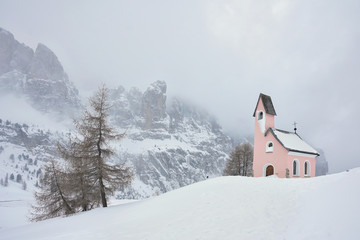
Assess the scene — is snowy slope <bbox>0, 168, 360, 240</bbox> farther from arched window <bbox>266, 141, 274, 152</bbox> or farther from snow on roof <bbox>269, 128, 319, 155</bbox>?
arched window <bbox>266, 141, 274, 152</bbox>

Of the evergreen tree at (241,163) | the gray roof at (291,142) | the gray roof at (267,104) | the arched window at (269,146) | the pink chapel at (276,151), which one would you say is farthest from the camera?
the evergreen tree at (241,163)

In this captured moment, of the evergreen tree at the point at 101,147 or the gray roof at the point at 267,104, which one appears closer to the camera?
the evergreen tree at the point at 101,147

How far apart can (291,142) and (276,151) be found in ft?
8.40

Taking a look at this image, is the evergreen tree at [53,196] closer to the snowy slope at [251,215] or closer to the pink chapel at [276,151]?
the snowy slope at [251,215]

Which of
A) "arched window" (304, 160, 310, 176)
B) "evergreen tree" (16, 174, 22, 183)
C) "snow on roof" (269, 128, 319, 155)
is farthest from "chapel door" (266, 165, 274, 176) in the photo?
"evergreen tree" (16, 174, 22, 183)

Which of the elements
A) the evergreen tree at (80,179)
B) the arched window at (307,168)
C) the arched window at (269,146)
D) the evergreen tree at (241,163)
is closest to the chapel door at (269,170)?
the arched window at (269,146)

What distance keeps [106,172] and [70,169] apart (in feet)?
10.5

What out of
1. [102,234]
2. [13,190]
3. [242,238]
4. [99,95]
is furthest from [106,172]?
[13,190]

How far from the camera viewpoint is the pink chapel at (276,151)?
23.0m

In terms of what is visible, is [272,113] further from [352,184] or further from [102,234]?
[102,234]

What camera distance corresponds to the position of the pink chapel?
906 inches

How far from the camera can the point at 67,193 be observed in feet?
57.4

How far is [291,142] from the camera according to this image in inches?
975

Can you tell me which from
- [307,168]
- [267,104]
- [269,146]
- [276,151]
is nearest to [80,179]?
[276,151]
